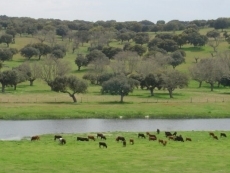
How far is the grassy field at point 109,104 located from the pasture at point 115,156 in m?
23.7

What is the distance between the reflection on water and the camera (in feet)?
193

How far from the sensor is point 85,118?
7025 cm

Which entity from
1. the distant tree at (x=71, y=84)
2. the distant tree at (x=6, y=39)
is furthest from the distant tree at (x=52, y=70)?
the distant tree at (x=6, y=39)

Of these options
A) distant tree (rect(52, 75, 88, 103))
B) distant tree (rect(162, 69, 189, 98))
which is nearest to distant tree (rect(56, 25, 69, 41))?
distant tree (rect(162, 69, 189, 98))

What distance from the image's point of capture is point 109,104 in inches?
3108

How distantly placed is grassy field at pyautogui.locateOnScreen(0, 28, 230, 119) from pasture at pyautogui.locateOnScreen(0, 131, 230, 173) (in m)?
23.7

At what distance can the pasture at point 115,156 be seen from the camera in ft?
109

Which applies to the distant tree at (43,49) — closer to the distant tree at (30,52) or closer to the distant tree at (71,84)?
the distant tree at (30,52)

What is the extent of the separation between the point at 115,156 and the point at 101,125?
87.2 feet

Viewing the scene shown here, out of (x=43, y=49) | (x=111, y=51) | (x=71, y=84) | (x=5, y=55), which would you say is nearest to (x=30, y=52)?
(x=43, y=49)

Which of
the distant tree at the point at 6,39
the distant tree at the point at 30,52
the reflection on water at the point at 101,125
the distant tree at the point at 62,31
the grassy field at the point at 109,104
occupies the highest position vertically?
the distant tree at the point at 62,31

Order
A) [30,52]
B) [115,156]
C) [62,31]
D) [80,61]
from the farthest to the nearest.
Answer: [62,31]
[30,52]
[80,61]
[115,156]

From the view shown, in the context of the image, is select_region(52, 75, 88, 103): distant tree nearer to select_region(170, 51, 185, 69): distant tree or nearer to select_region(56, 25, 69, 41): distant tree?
select_region(170, 51, 185, 69): distant tree

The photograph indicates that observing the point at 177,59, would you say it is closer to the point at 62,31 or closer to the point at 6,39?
the point at 6,39
